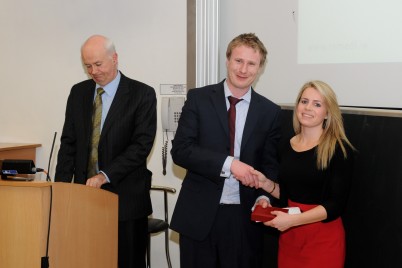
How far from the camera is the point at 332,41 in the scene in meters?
2.85

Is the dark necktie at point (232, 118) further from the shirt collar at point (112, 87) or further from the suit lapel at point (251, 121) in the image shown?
the shirt collar at point (112, 87)

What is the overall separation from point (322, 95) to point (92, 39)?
135 centimetres

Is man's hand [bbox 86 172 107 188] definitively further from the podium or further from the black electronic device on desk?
the black electronic device on desk

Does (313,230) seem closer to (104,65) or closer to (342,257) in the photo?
(342,257)

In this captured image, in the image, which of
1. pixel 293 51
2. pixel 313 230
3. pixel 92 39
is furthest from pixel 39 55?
pixel 313 230

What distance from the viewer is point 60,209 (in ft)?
6.49

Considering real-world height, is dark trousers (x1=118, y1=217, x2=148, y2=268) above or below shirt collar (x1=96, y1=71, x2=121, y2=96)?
below

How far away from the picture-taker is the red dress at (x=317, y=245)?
218 cm

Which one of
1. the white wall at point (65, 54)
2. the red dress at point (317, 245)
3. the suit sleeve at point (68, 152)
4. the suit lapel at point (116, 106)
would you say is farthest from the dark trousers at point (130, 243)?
the white wall at point (65, 54)

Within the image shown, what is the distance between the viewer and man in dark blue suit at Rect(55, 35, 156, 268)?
2.69 m

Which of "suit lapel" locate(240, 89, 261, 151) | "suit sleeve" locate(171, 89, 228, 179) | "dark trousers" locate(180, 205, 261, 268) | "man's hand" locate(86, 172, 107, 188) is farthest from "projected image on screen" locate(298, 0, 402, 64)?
"man's hand" locate(86, 172, 107, 188)

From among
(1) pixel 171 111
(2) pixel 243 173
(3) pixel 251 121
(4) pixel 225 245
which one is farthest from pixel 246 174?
(1) pixel 171 111

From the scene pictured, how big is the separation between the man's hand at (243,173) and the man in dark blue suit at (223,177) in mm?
84

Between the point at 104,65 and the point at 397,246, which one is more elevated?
the point at 104,65
